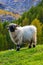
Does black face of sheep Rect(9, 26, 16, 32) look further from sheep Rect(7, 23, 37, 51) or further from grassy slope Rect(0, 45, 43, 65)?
grassy slope Rect(0, 45, 43, 65)

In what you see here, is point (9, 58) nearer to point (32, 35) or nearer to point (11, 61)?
point (11, 61)

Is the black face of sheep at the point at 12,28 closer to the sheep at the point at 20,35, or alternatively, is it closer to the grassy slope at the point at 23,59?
the sheep at the point at 20,35

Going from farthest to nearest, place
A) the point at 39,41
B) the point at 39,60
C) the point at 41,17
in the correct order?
1. the point at 41,17
2. the point at 39,41
3. the point at 39,60

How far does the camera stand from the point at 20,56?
17.6 m

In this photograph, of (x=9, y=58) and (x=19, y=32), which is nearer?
(x=9, y=58)

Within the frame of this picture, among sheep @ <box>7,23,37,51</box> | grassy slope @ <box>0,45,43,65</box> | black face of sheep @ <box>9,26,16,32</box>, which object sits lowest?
grassy slope @ <box>0,45,43,65</box>

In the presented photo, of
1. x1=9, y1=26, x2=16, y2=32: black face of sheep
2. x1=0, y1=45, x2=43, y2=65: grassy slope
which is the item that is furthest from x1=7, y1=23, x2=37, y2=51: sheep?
x1=0, y1=45, x2=43, y2=65: grassy slope

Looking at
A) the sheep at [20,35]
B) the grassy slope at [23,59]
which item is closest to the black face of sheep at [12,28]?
the sheep at [20,35]

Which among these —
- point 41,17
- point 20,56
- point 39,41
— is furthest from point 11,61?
point 41,17

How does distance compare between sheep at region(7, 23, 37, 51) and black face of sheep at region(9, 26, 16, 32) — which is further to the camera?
sheep at region(7, 23, 37, 51)

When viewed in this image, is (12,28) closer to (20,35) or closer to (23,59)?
(20,35)

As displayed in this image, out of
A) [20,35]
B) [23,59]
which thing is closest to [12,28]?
[20,35]

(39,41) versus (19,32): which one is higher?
(19,32)

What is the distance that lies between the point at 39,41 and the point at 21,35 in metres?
63.4
